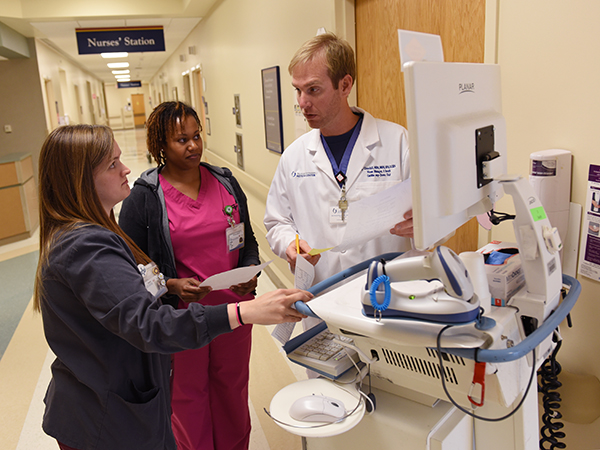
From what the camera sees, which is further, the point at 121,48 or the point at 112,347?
the point at 121,48

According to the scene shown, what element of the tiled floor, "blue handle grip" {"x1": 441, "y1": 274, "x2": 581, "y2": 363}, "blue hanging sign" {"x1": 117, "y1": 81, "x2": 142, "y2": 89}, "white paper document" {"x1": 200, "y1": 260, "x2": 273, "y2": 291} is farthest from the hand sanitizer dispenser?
"blue hanging sign" {"x1": 117, "y1": 81, "x2": 142, "y2": 89}

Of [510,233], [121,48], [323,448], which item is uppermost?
[121,48]

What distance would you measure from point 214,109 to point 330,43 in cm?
641

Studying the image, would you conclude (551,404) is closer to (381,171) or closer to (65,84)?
(381,171)

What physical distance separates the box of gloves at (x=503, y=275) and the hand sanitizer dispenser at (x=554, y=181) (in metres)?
0.40

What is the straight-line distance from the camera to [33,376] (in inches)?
124

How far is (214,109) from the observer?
7.85 m

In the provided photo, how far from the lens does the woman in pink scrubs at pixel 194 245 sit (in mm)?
1861

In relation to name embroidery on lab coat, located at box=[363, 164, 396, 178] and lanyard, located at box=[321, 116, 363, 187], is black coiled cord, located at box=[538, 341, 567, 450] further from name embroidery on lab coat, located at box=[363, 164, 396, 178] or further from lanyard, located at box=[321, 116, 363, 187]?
lanyard, located at box=[321, 116, 363, 187]

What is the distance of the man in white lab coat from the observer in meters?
1.78

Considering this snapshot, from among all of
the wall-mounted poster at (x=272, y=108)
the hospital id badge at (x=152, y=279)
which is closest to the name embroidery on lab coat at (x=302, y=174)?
the hospital id badge at (x=152, y=279)

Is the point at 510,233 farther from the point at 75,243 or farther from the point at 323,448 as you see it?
the point at 75,243

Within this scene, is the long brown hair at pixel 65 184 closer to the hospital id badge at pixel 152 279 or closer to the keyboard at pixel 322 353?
the hospital id badge at pixel 152 279

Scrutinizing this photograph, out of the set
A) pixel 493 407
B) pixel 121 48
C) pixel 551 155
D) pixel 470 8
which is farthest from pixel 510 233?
pixel 121 48
